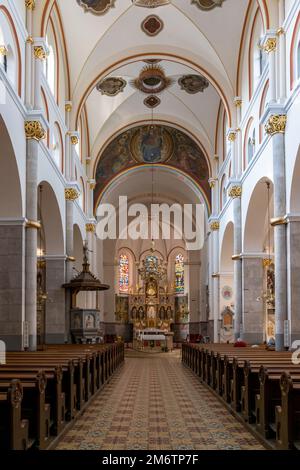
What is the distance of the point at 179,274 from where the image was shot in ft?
152

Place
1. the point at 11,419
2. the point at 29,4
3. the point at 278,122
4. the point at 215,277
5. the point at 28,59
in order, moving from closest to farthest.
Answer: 1. the point at 11,419
2. the point at 278,122
3. the point at 28,59
4. the point at 29,4
5. the point at 215,277

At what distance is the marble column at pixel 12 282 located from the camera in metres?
14.0

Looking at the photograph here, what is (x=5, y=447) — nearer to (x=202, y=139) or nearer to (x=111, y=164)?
(x=202, y=139)

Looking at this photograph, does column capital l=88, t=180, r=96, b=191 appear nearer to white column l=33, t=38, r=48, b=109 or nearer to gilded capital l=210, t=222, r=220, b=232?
gilded capital l=210, t=222, r=220, b=232

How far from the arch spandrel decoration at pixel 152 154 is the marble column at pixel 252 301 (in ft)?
36.3

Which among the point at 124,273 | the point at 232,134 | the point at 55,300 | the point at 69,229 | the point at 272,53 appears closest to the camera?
the point at 272,53

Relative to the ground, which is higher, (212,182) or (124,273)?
(212,182)

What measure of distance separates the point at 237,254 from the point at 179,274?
25.4 metres

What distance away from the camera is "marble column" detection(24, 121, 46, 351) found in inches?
574

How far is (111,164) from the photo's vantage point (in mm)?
32406

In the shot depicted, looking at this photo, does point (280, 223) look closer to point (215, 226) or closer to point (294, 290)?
point (294, 290)

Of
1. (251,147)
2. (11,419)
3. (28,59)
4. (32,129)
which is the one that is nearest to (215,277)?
(251,147)

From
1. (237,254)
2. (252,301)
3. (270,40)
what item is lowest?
(252,301)

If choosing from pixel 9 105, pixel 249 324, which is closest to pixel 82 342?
pixel 249 324
